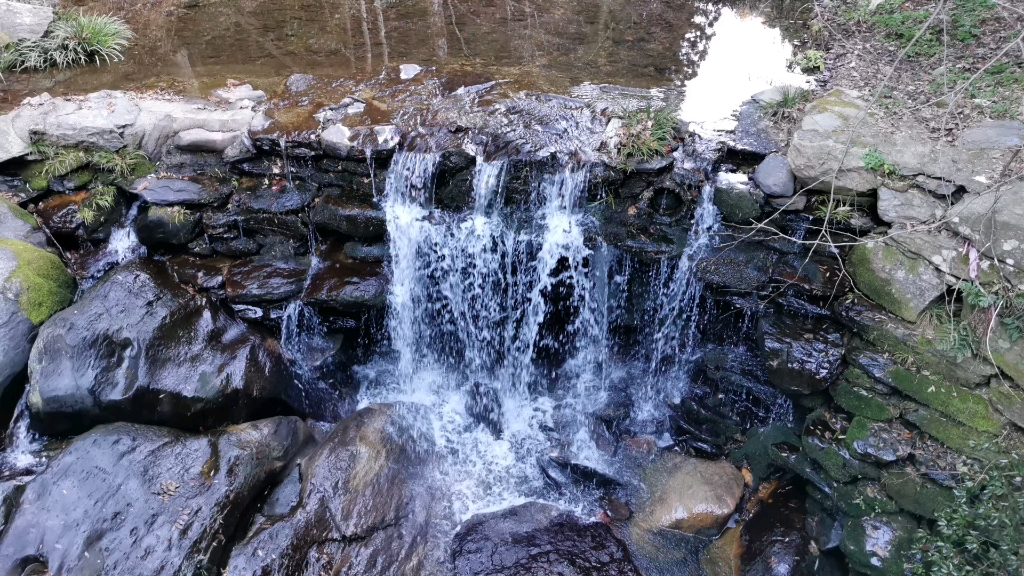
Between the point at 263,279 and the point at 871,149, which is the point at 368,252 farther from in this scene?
the point at 871,149

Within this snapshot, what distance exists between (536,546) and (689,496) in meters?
1.38

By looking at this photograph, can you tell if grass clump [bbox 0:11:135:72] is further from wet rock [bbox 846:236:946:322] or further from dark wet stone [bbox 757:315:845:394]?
wet rock [bbox 846:236:946:322]

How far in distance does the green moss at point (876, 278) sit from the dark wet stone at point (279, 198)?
15.3 feet

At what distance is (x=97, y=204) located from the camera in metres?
5.46

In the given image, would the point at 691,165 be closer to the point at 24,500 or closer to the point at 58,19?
the point at 24,500

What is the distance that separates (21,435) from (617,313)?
5001mm

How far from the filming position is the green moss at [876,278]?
428 cm

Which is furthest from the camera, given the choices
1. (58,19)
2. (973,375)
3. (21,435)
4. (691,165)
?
(58,19)

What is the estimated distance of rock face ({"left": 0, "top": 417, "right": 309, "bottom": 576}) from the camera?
3.92 metres

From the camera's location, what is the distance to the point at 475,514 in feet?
16.2

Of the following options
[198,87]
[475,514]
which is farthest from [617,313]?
[198,87]

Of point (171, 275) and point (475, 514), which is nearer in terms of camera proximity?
point (475, 514)

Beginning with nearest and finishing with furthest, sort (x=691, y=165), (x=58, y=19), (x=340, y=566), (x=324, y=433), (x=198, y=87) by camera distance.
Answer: (x=340, y=566), (x=691, y=165), (x=324, y=433), (x=198, y=87), (x=58, y=19)

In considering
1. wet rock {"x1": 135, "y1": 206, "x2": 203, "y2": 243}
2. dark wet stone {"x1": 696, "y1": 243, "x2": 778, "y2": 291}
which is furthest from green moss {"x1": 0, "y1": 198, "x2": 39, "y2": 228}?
dark wet stone {"x1": 696, "y1": 243, "x2": 778, "y2": 291}
